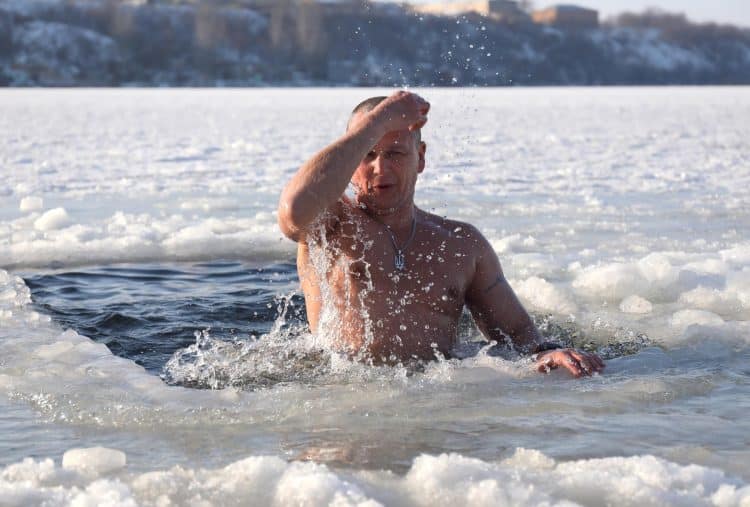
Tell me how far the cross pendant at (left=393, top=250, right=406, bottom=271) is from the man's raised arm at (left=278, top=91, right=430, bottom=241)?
0.42m

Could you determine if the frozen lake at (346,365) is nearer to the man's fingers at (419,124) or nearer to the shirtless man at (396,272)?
the shirtless man at (396,272)

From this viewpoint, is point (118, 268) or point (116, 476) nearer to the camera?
point (116, 476)

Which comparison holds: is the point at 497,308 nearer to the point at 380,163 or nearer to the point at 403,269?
the point at 403,269

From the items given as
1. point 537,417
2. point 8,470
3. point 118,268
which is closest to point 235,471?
point 8,470

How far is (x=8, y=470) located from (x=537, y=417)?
1.39 m

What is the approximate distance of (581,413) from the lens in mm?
3020

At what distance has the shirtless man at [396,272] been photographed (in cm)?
347

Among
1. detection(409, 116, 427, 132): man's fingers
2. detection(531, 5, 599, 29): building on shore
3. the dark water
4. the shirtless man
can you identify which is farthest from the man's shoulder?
detection(531, 5, 599, 29): building on shore

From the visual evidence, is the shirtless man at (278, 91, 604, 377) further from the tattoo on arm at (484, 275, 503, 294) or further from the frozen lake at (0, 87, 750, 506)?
the frozen lake at (0, 87, 750, 506)

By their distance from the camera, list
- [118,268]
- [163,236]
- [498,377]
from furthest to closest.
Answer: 1. [163,236]
2. [118,268]
3. [498,377]

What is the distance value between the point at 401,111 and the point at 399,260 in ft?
1.89

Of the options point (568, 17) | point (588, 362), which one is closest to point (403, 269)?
point (588, 362)

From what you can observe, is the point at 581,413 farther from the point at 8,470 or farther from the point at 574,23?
the point at 574,23

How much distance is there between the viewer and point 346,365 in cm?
349
